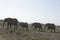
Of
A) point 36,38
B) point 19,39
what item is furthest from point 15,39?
point 36,38

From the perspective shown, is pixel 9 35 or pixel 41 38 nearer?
pixel 41 38

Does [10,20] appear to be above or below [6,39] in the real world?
above

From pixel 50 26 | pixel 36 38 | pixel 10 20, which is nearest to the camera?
pixel 36 38

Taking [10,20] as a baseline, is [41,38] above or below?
below

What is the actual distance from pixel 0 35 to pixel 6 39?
134 inches

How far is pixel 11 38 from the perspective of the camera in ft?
92.4

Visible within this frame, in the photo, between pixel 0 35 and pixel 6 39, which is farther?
pixel 0 35

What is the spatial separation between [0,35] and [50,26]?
14.4 meters

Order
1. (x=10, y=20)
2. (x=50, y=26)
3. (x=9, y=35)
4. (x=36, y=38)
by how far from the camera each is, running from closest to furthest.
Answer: (x=36, y=38), (x=9, y=35), (x=10, y=20), (x=50, y=26)

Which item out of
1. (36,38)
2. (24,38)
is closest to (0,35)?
(24,38)

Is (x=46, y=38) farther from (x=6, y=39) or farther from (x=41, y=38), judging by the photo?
(x=6, y=39)

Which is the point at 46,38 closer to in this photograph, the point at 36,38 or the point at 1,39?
the point at 36,38

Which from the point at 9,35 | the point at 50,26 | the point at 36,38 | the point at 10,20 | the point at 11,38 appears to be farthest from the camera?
the point at 50,26

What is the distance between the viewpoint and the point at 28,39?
2608 centimetres
